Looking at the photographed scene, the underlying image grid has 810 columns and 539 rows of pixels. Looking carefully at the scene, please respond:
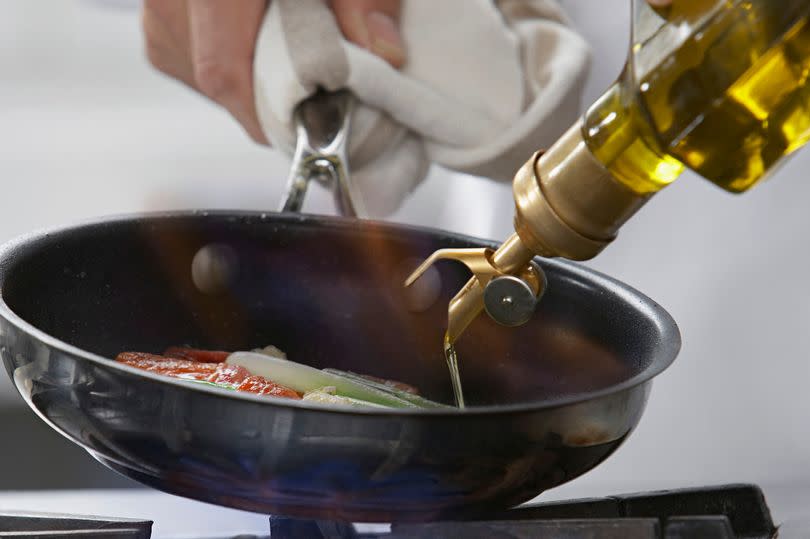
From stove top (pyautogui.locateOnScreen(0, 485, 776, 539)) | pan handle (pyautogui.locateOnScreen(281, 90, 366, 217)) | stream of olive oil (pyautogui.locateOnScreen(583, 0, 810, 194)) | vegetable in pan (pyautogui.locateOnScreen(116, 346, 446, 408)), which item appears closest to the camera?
stream of olive oil (pyautogui.locateOnScreen(583, 0, 810, 194))

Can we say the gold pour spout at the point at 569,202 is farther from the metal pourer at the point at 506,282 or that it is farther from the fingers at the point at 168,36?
the fingers at the point at 168,36

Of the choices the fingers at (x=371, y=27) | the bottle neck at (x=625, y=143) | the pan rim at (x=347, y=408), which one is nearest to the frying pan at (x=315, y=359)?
the pan rim at (x=347, y=408)

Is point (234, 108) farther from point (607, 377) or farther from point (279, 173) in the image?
point (279, 173)

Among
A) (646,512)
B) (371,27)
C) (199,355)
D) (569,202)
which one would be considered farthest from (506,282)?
(371,27)

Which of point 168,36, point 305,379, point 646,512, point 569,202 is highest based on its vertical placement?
point 569,202

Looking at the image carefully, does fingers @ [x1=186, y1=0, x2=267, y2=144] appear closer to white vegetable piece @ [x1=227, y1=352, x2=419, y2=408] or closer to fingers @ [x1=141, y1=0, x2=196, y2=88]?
fingers @ [x1=141, y1=0, x2=196, y2=88]

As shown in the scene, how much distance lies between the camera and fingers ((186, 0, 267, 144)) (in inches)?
36.8

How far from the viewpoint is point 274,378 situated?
687 mm

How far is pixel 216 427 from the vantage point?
17.9 inches

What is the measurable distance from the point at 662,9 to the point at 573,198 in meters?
0.09

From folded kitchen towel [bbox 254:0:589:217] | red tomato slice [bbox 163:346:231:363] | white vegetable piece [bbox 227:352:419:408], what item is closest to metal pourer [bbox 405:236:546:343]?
white vegetable piece [bbox 227:352:419:408]

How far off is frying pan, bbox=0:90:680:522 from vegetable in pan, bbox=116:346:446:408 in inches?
2.0

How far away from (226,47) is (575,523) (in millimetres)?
603

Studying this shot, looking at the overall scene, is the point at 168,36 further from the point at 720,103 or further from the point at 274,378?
the point at 720,103
